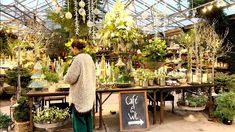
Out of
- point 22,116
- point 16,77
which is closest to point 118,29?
point 22,116

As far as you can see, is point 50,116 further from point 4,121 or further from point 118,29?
point 118,29

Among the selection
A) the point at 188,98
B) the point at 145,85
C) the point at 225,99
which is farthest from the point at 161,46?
the point at 225,99

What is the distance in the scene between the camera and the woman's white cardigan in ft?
10.9

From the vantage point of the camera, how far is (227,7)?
9.33 m

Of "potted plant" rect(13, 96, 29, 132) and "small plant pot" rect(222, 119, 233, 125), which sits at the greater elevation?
"potted plant" rect(13, 96, 29, 132)

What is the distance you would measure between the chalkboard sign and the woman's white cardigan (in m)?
1.12

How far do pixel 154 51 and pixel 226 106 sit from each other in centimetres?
163

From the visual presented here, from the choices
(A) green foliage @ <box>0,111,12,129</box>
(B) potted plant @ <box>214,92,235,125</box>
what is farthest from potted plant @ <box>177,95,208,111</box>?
(A) green foliage @ <box>0,111,12,129</box>

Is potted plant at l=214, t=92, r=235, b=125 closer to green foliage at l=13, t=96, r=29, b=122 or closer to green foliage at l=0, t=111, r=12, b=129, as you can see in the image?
green foliage at l=13, t=96, r=29, b=122

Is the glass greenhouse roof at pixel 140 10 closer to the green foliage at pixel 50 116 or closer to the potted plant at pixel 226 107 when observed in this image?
the potted plant at pixel 226 107

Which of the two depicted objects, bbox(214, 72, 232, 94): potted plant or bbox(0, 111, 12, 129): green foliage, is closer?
bbox(0, 111, 12, 129): green foliage

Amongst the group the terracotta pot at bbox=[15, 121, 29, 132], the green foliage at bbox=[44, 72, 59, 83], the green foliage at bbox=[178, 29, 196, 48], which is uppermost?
the green foliage at bbox=[178, 29, 196, 48]

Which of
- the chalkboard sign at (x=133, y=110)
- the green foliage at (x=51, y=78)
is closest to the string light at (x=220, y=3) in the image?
the chalkboard sign at (x=133, y=110)

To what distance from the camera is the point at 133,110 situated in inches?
174
